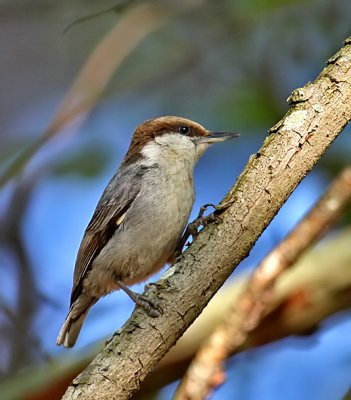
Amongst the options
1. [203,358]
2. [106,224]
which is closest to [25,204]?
[106,224]

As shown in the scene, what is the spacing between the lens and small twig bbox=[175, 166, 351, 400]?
306cm

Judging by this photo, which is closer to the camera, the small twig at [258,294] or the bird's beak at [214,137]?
the small twig at [258,294]

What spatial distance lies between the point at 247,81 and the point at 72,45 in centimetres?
214

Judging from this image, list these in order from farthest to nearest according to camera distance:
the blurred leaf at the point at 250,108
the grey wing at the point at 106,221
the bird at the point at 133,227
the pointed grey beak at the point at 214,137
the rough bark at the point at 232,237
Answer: the blurred leaf at the point at 250,108 → the pointed grey beak at the point at 214,137 → the grey wing at the point at 106,221 → the bird at the point at 133,227 → the rough bark at the point at 232,237

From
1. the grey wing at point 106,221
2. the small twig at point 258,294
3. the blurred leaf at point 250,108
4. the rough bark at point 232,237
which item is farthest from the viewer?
the blurred leaf at point 250,108

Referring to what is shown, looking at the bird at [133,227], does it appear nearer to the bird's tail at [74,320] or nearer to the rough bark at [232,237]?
the bird's tail at [74,320]

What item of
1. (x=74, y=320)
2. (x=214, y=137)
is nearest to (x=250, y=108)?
(x=214, y=137)

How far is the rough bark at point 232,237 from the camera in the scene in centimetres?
262

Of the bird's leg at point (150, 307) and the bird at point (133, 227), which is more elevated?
the bird at point (133, 227)

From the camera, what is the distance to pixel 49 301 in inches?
186

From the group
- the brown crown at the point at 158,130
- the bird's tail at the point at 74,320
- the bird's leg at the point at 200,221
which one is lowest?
the bird's leg at the point at 200,221

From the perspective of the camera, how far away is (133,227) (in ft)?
13.3

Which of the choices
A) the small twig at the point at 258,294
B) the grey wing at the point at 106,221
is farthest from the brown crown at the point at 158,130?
the small twig at the point at 258,294

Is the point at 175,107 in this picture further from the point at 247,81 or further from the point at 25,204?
the point at 25,204
